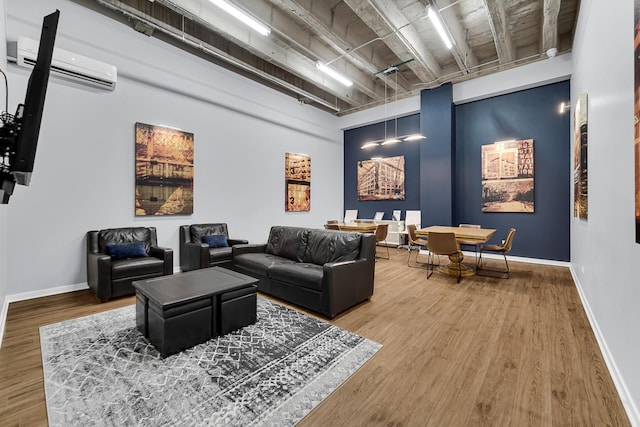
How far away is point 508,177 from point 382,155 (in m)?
3.39

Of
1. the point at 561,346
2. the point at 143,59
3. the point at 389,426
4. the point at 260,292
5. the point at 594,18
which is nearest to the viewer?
the point at 389,426

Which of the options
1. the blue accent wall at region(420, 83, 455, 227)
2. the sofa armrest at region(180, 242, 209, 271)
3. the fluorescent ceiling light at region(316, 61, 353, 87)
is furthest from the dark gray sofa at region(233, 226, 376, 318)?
the blue accent wall at region(420, 83, 455, 227)

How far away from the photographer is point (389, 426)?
5.21ft

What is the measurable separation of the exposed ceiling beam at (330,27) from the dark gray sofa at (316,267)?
3.31 metres

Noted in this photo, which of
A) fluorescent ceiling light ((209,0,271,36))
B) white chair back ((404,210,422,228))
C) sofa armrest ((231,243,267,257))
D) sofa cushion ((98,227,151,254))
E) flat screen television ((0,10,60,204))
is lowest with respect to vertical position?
sofa armrest ((231,243,267,257))

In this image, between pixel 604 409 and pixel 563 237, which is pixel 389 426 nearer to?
pixel 604 409

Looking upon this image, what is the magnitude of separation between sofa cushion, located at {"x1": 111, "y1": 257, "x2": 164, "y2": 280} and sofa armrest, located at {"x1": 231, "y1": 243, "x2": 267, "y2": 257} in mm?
1036

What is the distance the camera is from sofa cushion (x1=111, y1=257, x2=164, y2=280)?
11.7 ft

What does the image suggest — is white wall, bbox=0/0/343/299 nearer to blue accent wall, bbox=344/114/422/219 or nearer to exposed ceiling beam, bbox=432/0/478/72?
blue accent wall, bbox=344/114/422/219

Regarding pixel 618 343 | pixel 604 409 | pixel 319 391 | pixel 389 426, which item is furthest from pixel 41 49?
pixel 618 343

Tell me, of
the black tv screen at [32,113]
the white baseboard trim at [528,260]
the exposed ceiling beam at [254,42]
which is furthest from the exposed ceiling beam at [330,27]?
the white baseboard trim at [528,260]

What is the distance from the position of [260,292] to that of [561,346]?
3373 millimetres

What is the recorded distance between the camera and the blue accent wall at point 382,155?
306 inches

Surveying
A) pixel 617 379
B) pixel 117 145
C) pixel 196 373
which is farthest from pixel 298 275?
pixel 117 145
